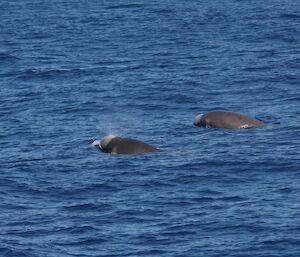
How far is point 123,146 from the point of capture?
37781 mm

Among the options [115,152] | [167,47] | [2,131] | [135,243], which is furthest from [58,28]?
[135,243]

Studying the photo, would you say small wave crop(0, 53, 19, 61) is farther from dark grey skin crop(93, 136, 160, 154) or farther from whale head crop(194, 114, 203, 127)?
dark grey skin crop(93, 136, 160, 154)

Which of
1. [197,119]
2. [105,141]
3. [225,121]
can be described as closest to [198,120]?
[197,119]

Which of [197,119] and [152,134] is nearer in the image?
[152,134]

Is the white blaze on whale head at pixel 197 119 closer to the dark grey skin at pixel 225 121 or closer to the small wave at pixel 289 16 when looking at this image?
the dark grey skin at pixel 225 121

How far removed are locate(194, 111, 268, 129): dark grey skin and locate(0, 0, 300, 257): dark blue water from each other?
0.49 metres

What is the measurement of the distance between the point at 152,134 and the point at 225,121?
2834 millimetres

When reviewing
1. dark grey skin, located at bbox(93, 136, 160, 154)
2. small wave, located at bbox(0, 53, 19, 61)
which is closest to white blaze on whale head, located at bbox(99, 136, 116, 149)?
dark grey skin, located at bbox(93, 136, 160, 154)

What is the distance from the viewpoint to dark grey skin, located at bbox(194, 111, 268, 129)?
40531 millimetres

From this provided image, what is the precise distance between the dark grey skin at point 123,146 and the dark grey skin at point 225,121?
4.17 m

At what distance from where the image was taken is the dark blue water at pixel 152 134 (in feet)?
94.3

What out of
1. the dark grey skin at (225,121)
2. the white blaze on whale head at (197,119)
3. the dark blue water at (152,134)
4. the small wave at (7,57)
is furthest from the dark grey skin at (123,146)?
the small wave at (7,57)

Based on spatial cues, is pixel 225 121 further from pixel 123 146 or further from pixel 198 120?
pixel 123 146

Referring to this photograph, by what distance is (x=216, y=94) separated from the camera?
158ft
